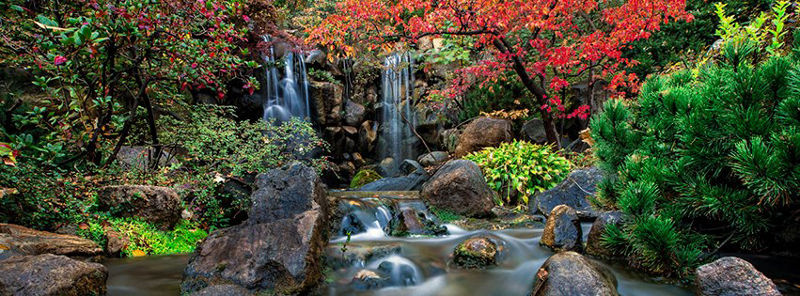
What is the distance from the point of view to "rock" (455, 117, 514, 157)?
12.1m

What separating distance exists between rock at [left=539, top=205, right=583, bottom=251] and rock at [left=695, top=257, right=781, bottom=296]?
2.06 metres

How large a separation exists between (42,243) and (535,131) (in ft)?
42.1

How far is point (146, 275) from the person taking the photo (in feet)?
13.1

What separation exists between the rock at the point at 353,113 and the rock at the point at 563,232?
1242 cm

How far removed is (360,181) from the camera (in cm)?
1284

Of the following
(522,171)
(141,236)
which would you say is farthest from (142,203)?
(522,171)

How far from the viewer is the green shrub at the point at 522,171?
8203 mm

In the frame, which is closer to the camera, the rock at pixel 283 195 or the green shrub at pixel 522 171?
the rock at pixel 283 195

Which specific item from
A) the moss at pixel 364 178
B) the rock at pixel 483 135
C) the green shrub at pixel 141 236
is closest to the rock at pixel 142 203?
the green shrub at pixel 141 236

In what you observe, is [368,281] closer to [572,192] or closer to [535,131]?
[572,192]

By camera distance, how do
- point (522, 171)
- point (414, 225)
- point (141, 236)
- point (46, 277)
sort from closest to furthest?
point (46, 277) < point (141, 236) < point (414, 225) < point (522, 171)

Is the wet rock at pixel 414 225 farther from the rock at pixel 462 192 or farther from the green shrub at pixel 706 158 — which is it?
the green shrub at pixel 706 158

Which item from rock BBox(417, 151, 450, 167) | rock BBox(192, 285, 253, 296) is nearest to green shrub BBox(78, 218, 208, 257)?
rock BBox(192, 285, 253, 296)

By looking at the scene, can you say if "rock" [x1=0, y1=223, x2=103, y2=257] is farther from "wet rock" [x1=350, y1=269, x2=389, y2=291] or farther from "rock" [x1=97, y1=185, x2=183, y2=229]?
"wet rock" [x1=350, y1=269, x2=389, y2=291]
